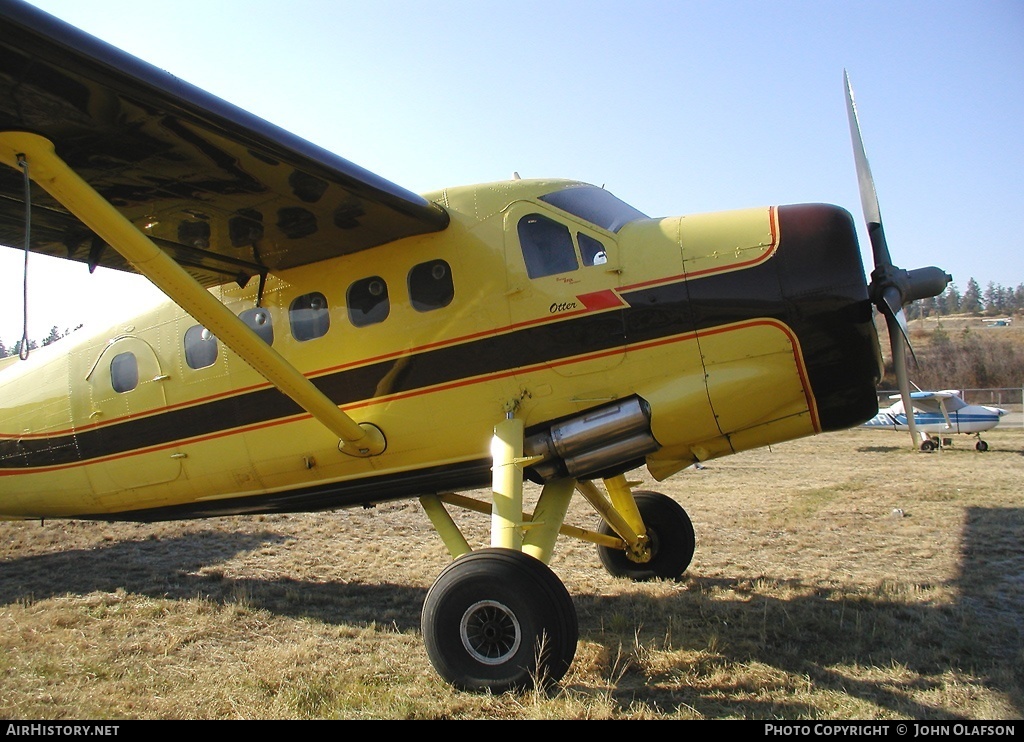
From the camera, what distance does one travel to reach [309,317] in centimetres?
635

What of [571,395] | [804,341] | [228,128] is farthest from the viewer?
[571,395]

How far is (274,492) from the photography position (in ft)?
21.3

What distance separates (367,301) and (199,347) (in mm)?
1835

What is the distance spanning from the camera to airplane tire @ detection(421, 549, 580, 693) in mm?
4441

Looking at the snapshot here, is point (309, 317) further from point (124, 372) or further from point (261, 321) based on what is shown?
point (124, 372)

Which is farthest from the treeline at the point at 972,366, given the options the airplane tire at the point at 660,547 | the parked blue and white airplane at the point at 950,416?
the airplane tire at the point at 660,547

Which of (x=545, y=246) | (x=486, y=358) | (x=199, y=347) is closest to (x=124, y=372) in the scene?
(x=199, y=347)

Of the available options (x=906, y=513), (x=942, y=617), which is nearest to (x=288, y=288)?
(x=942, y=617)

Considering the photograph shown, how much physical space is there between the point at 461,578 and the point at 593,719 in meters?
1.14

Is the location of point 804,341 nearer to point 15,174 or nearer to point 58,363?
point 15,174

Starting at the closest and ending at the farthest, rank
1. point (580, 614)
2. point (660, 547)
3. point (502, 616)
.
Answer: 1. point (502, 616)
2. point (580, 614)
3. point (660, 547)

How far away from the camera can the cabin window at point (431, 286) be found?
19.2ft

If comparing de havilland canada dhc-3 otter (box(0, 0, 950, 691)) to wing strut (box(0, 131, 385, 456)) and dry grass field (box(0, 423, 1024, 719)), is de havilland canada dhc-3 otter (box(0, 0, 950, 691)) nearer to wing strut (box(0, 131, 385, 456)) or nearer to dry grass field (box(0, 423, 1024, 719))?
wing strut (box(0, 131, 385, 456))

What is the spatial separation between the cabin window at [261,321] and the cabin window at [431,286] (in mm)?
1473
